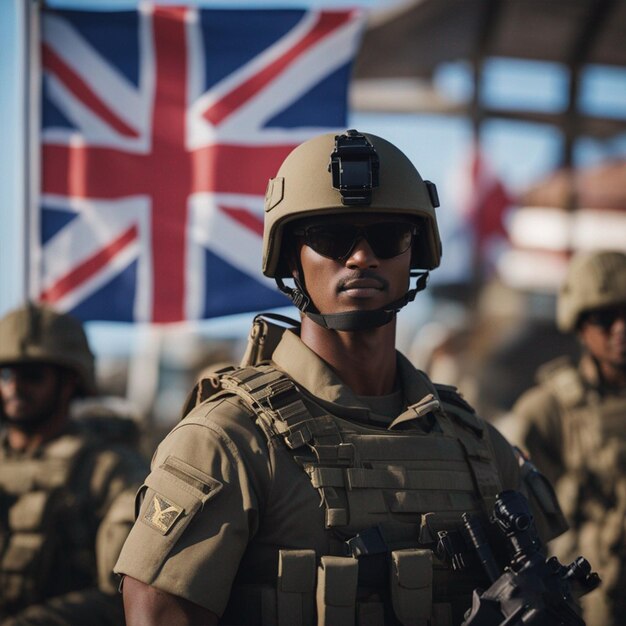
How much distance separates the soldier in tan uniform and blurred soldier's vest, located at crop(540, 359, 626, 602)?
306 centimetres

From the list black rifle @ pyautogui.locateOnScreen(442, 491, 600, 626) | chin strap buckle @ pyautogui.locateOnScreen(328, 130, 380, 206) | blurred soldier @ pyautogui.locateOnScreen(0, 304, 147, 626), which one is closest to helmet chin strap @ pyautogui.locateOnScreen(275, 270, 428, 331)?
chin strap buckle @ pyautogui.locateOnScreen(328, 130, 380, 206)

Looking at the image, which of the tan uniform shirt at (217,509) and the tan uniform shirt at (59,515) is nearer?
the tan uniform shirt at (217,509)

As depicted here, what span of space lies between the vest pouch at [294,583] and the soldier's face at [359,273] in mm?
777

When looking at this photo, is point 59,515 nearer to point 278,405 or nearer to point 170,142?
point 170,142

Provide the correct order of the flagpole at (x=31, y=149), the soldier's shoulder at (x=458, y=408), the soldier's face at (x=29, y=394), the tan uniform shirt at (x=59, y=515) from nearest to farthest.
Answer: the soldier's shoulder at (x=458, y=408) < the tan uniform shirt at (x=59, y=515) < the soldier's face at (x=29, y=394) < the flagpole at (x=31, y=149)

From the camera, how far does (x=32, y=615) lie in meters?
6.11

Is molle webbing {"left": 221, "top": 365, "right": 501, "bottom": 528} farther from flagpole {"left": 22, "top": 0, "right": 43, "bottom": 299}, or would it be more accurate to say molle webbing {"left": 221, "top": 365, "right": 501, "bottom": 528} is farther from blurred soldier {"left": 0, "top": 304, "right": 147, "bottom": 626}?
flagpole {"left": 22, "top": 0, "right": 43, "bottom": 299}

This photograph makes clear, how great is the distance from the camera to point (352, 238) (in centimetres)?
375

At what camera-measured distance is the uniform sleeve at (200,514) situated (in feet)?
10.8

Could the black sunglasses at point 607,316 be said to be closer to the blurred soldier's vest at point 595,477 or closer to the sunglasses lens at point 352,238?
the blurred soldier's vest at point 595,477

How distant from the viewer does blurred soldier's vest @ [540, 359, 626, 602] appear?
700 centimetres

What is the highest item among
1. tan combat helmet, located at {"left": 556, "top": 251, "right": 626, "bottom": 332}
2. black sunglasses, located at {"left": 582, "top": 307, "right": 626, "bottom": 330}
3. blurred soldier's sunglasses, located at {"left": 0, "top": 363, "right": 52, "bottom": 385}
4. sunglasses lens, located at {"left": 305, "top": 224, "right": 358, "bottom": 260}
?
sunglasses lens, located at {"left": 305, "top": 224, "right": 358, "bottom": 260}

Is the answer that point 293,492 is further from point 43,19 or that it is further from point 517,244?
point 517,244

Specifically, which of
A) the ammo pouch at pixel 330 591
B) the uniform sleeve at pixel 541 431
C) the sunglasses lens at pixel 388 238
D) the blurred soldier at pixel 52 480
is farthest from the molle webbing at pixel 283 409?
the uniform sleeve at pixel 541 431
